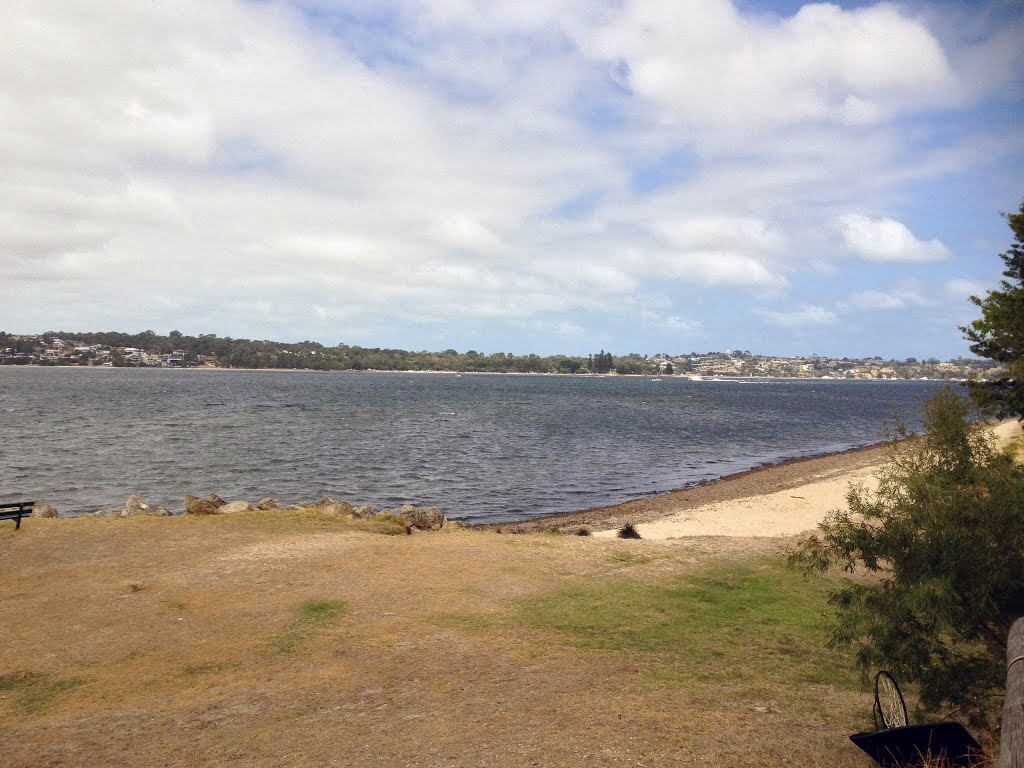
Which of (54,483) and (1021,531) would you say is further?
(54,483)

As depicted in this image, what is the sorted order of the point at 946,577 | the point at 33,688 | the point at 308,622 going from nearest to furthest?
the point at 946,577 → the point at 33,688 → the point at 308,622

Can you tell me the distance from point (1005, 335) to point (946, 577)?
54.7 ft

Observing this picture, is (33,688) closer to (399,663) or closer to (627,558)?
(399,663)

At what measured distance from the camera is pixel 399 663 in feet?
35.4

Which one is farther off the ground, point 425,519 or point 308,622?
Result: point 308,622

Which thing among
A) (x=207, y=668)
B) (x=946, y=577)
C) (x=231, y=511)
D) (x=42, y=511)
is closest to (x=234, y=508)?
(x=231, y=511)

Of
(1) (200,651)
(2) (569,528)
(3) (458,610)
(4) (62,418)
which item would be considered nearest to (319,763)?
(1) (200,651)

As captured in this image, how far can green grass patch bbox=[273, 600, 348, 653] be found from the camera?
1153 cm

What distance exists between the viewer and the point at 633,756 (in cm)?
780

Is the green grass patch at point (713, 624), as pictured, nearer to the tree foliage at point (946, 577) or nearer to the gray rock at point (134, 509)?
the tree foliage at point (946, 577)

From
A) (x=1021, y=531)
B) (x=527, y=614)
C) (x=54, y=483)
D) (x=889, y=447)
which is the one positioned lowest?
(x=54, y=483)

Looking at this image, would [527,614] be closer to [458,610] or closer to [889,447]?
[458,610]

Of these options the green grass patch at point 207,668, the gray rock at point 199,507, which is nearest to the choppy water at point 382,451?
the gray rock at point 199,507

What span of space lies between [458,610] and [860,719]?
7.08 meters
